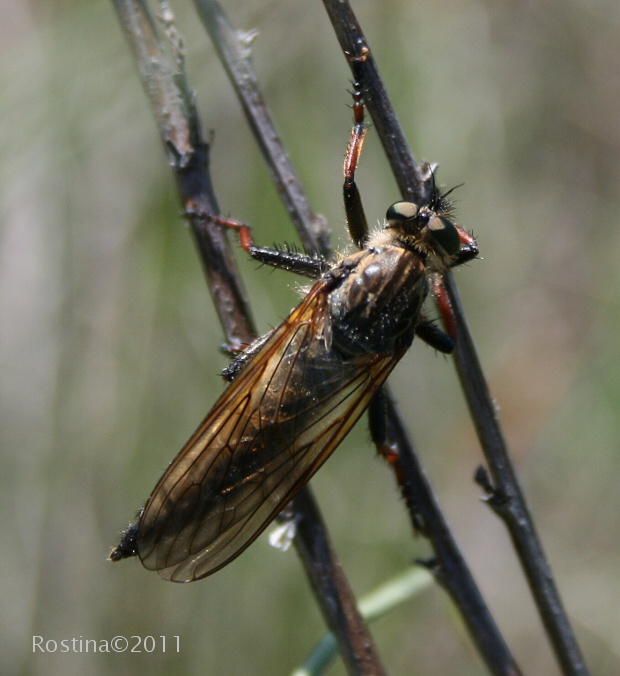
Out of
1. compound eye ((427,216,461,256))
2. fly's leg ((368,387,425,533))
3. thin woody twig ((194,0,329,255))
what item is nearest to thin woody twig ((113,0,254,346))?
thin woody twig ((194,0,329,255))

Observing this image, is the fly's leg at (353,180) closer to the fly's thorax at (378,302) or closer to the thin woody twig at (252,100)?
the fly's thorax at (378,302)

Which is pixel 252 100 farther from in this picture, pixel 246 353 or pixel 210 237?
pixel 246 353

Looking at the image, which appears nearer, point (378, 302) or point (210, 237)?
point (210, 237)

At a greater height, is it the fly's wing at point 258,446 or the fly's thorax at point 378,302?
the fly's thorax at point 378,302

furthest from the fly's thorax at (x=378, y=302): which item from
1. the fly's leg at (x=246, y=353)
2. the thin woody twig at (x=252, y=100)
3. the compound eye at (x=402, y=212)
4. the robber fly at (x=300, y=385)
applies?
the thin woody twig at (x=252, y=100)

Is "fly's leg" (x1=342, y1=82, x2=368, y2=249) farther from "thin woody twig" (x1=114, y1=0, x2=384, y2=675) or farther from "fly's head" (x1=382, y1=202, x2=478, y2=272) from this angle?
"thin woody twig" (x1=114, y1=0, x2=384, y2=675)

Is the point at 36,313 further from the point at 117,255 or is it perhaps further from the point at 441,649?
the point at 441,649

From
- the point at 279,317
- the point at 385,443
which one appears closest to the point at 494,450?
the point at 385,443

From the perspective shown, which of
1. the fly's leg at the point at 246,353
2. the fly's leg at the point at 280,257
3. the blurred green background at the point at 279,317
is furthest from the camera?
the blurred green background at the point at 279,317
